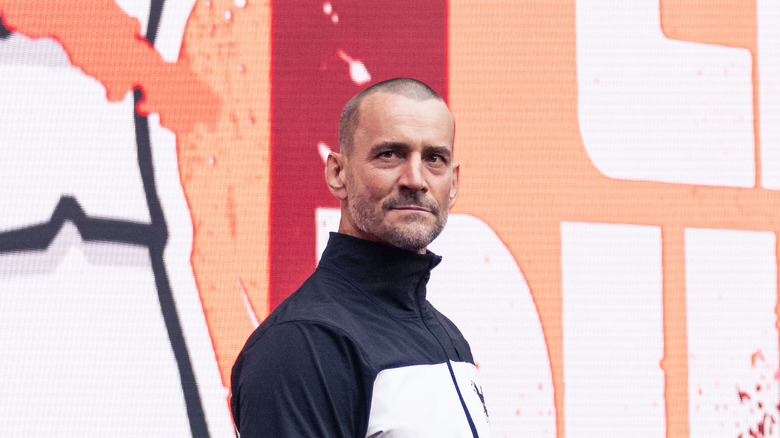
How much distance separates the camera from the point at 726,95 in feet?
6.94

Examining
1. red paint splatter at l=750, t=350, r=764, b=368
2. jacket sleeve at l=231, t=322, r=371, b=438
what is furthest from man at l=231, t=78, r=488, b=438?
red paint splatter at l=750, t=350, r=764, b=368

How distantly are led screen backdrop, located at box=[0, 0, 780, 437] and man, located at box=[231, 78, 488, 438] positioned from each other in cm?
76

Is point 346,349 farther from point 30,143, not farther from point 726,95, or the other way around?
point 726,95

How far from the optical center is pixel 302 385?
0.81m

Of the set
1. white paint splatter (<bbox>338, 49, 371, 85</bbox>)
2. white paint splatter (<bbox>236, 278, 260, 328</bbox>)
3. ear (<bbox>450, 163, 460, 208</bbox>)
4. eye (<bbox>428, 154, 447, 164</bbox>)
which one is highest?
white paint splatter (<bbox>338, 49, 371, 85</bbox>)

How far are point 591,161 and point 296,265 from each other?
82 cm

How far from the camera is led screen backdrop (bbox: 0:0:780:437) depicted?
168cm

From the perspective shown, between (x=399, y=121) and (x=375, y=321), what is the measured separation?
0.87ft

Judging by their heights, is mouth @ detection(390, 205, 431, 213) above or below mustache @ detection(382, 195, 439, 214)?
below

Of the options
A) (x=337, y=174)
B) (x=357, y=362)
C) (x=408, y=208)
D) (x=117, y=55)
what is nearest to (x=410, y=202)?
(x=408, y=208)

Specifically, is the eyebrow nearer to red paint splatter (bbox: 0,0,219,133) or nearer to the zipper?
the zipper

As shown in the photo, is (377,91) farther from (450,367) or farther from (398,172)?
(450,367)

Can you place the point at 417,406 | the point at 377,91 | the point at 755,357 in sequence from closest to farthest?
the point at 417,406
the point at 377,91
the point at 755,357

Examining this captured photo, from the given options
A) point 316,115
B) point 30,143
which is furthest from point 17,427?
point 316,115
